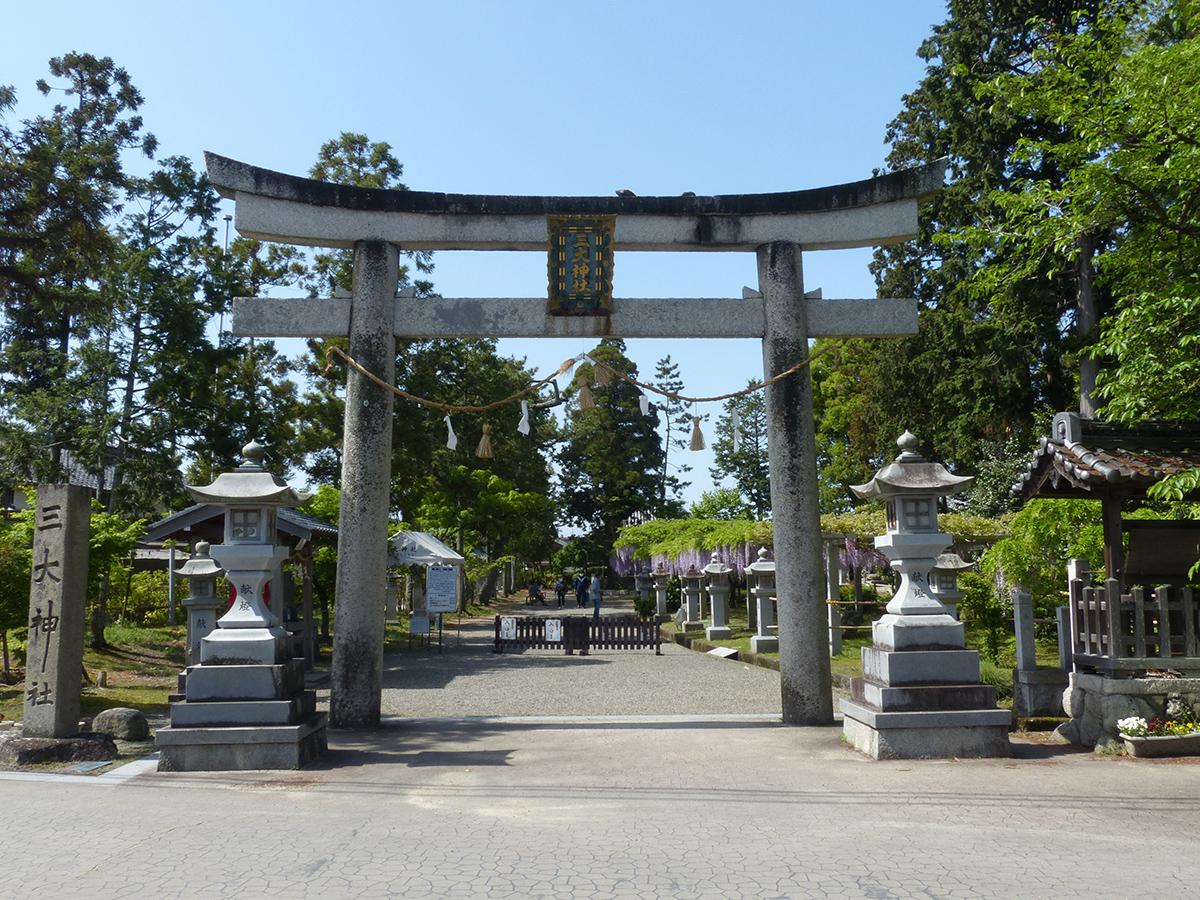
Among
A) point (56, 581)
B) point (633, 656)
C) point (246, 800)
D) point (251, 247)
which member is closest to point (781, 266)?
point (246, 800)

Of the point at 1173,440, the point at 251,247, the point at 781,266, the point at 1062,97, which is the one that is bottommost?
the point at 1173,440

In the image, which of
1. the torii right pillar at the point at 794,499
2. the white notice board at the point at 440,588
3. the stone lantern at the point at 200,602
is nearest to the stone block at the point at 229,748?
the torii right pillar at the point at 794,499

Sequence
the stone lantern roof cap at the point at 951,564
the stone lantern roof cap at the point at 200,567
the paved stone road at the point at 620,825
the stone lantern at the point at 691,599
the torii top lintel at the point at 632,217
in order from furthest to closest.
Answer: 1. the stone lantern at the point at 691,599
2. the stone lantern roof cap at the point at 951,564
3. the stone lantern roof cap at the point at 200,567
4. the torii top lintel at the point at 632,217
5. the paved stone road at the point at 620,825

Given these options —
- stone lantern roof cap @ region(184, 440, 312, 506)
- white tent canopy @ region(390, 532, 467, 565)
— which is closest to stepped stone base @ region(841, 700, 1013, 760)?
stone lantern roof cap @ region(184, 440, 312, 506)

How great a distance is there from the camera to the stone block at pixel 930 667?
25.9 feet

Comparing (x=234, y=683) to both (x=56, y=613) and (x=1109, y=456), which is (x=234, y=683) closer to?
(x=56, y=613)

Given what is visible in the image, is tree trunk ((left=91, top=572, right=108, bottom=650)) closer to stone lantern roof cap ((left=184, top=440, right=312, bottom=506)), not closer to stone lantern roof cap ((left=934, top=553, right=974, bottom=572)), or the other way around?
stone lantern roof cap ((left=184, top=440, right=312, bottom=506))

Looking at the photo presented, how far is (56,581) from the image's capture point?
8500 mm

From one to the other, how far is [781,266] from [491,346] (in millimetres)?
28828

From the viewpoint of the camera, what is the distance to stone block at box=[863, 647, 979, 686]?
25.9 ft

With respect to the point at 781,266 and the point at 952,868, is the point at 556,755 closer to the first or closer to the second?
the point at 952,868

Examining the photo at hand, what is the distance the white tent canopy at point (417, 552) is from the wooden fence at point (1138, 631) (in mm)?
16430

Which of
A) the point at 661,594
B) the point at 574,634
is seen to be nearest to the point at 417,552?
the point at 574,634

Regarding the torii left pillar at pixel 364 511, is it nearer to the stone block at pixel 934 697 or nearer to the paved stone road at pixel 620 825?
the paved stone road at pixel 620 825
